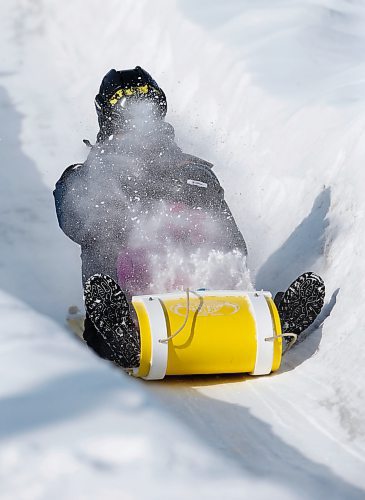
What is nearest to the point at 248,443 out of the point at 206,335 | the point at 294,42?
the point at 206,335

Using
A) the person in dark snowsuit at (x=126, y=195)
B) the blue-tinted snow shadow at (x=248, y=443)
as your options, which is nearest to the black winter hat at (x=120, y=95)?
the person in dark snowsuit at (x=126, y=195)

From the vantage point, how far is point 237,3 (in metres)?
7.00

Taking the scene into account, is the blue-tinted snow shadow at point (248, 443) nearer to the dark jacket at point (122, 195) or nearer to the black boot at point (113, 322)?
the black boot at point (113, 322)

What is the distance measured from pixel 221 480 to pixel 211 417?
3.21ft

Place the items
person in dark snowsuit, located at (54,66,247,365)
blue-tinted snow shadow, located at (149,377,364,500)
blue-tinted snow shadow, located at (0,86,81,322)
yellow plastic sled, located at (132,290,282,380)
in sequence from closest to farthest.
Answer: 1. blue-tinted snow shadow, located at (149,377,364,500)
2. yellow plastic sled, located at (132,290,282,380)
3. person in dark snowsuit, located at (54,66,247,365)
4. blue-tinted snow shadow, located at (0,86,81,322)

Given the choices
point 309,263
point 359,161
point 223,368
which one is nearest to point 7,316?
point 223,368

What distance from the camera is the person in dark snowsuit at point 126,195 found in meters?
3.72

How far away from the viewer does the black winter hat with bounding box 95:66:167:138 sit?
407 centimetres

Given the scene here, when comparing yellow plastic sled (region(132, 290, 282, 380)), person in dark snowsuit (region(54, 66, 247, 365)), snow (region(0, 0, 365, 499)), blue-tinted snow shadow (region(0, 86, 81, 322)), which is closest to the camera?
snow (region(0, 0, 365, 499))

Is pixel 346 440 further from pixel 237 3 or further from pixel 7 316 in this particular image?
pixel 237 3

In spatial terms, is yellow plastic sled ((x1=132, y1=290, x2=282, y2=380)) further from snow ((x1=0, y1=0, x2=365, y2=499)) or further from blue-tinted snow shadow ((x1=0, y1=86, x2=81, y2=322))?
blue-tinted snow shadow ((x1=0, y1=86, x2=81, y2=322))

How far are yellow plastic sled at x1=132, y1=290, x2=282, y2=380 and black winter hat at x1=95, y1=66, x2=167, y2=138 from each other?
1.22 metres

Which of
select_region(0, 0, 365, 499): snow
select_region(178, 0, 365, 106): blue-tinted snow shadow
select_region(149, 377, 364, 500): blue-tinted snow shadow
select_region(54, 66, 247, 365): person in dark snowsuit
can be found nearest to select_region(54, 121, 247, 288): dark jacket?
select_region(54, 66, 247, 365): person in dark snowsuit

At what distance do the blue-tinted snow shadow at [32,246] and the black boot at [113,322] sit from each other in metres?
0.98
